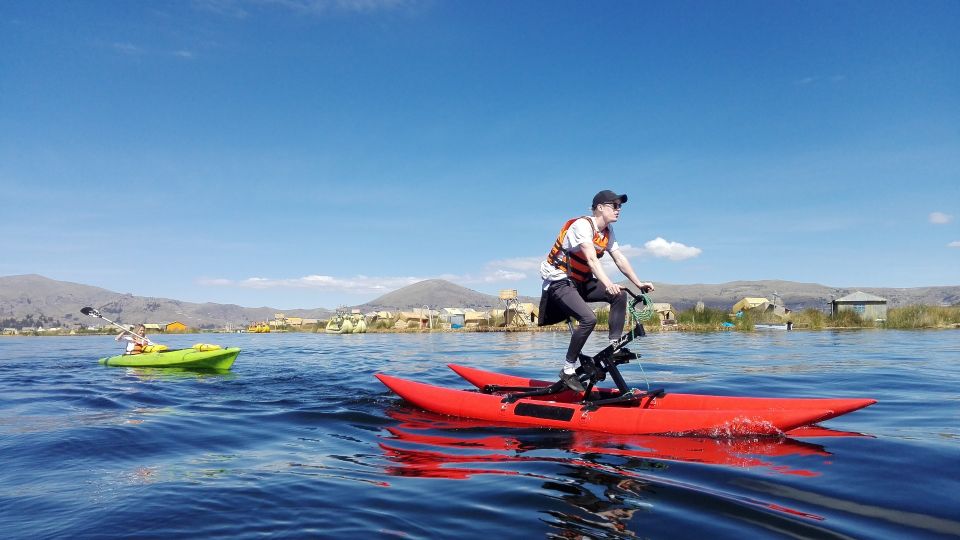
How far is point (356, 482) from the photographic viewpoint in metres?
4.85

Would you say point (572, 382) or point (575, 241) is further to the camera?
point (572, 382)

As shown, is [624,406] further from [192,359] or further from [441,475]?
[192,359]

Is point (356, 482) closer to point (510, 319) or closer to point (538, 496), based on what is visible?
point (538, 496)

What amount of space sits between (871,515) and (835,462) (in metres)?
1.52

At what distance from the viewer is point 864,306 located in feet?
130

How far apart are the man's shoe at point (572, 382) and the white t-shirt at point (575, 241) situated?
121 cm

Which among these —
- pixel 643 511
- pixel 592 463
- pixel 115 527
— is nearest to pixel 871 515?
pixel 643 511

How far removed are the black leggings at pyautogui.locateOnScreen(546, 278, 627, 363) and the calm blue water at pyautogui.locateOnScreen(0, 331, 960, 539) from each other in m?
1.18

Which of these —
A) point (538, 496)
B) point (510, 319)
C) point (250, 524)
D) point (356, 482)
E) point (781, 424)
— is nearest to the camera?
point (250, 524)

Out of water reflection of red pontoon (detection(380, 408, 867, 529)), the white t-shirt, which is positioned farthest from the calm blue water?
the white t-shirt

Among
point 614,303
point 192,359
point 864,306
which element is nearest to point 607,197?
point 614,303

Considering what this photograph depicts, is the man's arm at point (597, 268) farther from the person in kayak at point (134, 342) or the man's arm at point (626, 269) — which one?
the person in kayak at point (134, 342)

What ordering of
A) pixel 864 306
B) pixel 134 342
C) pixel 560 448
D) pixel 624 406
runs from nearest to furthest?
pixel 560 448 < pixel 624 406 < pixel 134 342 < pixel 864 306

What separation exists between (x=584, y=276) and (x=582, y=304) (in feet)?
1.33
